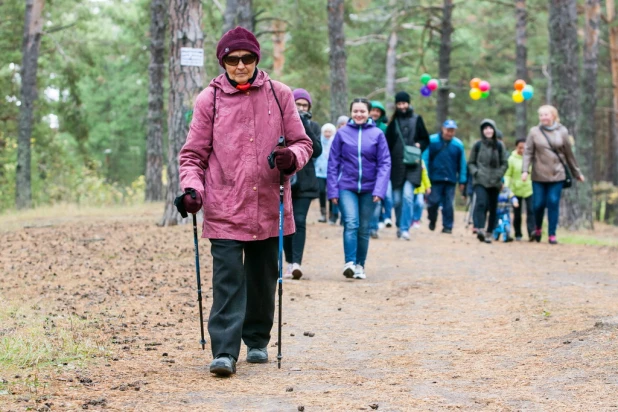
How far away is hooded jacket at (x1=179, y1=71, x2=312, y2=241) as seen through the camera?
6.28 m

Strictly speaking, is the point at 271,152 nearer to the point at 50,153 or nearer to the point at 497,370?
the point at 497,370

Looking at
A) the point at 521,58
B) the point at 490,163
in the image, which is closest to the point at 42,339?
the point at 490,163

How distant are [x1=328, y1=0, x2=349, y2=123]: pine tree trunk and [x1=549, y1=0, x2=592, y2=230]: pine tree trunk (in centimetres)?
551

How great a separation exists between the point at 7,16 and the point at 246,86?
2339 cm

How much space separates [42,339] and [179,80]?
383 inches

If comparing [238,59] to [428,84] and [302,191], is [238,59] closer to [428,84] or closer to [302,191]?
[302,191]

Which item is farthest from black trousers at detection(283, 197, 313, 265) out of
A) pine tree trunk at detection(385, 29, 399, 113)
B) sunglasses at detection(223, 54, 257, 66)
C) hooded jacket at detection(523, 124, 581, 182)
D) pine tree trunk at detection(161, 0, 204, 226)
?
pine tree trunk at detection(385, 29, 399, 113)

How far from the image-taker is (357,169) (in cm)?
1093

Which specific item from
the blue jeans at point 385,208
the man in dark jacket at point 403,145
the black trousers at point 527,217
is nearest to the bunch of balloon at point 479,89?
the blue jeans at point 385,208

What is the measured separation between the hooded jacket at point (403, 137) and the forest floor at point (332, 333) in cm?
175

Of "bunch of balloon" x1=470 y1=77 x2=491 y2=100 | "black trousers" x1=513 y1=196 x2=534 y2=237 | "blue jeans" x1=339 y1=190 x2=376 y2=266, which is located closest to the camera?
"blue jeans" x1=339 y1=190 x2=376 y2=266

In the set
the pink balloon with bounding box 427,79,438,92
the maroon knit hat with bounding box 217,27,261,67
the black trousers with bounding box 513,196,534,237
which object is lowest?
the black trousers with bounding box 513,196,534,237

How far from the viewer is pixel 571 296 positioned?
958 centimetres

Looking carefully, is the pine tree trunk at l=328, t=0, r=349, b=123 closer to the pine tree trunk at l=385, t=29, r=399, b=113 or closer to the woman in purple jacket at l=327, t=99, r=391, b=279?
the woman in purple jacket at l=327, t=99, r=391, b=279
